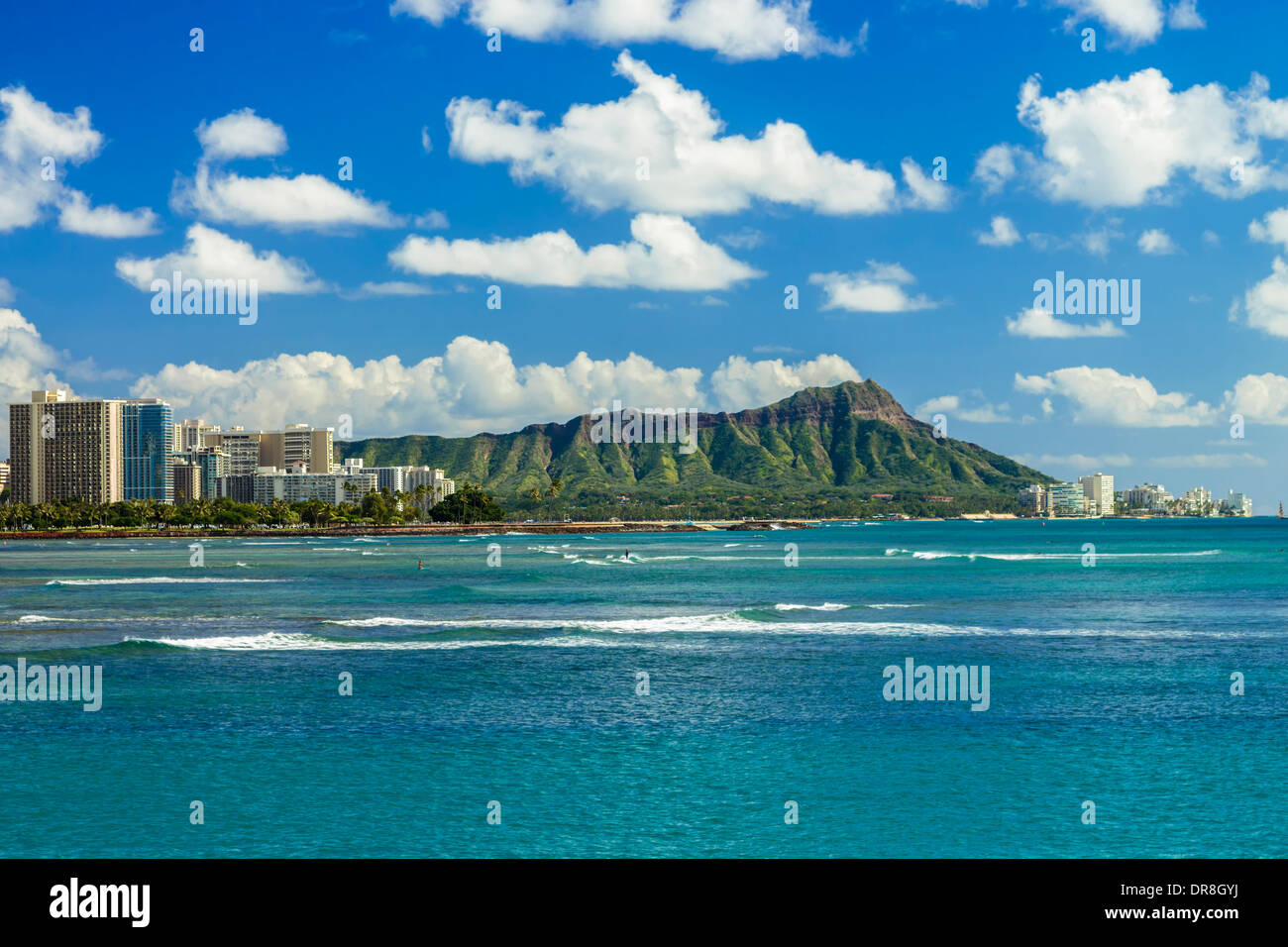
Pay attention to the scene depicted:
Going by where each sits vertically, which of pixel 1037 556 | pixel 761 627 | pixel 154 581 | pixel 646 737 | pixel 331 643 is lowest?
pixel 1037 556

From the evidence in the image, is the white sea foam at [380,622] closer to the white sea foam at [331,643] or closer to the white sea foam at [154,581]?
the white sea foam at [331,643]

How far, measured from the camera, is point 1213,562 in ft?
330

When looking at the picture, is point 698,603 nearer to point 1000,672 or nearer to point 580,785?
point 1000,672

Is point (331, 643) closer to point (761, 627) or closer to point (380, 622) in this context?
point (380, 622)

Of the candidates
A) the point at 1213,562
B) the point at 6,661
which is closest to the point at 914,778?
the point at 6,661

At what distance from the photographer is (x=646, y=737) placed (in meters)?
23.6

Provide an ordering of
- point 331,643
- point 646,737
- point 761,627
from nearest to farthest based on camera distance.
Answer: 1. point 646,737
2. point 331,643
3. point 761,627

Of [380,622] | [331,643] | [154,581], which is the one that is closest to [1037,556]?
[380,622]

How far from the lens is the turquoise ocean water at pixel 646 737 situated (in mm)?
17391

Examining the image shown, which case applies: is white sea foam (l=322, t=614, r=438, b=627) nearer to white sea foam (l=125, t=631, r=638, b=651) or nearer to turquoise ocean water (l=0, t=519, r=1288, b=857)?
turquoise ocean water (l=0, t=519, r=1288, b=857)

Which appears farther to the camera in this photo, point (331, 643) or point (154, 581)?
point (154, 581)

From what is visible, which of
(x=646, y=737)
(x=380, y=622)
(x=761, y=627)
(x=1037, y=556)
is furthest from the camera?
(x=1037, y=556)

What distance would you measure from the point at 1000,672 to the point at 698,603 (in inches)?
1121
